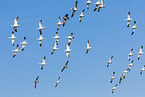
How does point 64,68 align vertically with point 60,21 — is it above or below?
below

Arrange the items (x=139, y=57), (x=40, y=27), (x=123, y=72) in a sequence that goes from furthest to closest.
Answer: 1. (x=123, y=72)
2. (x=139, y=57)
3. (x=40, y=27)

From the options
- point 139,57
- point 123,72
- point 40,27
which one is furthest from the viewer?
point 123,72

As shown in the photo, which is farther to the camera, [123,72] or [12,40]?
[123,72]

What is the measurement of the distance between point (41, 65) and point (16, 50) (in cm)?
644

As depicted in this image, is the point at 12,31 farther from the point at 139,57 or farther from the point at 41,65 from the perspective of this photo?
the point at 139,57

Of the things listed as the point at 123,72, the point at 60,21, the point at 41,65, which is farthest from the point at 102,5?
the point at 123,72

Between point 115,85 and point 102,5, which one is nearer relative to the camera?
point 102,5

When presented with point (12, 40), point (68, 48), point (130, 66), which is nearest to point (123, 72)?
point (130, 66)

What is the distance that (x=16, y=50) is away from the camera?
5157 inches

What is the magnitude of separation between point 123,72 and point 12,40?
114 feet

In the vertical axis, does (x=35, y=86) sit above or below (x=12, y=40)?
below

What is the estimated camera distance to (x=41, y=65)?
13125 centimetres

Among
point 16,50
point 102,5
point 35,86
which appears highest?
point 102,5

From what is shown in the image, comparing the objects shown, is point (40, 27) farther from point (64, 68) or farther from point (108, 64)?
point (108, 64)
